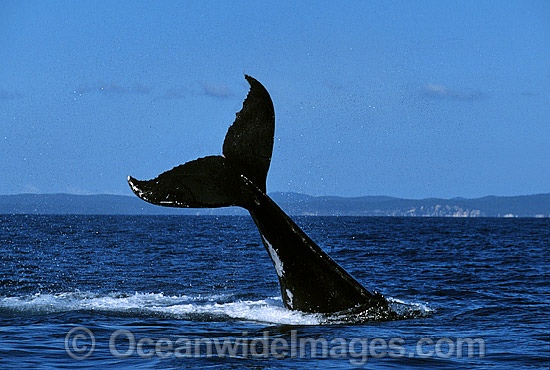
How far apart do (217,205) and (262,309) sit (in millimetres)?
3073

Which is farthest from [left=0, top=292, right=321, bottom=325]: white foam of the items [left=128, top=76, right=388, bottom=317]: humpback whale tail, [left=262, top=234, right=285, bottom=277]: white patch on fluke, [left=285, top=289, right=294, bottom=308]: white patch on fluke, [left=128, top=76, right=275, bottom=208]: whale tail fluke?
[left=128, top=76, right=275, bottom=208]: whale tail fluke

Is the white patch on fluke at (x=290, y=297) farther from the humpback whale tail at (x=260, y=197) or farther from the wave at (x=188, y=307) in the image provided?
the wave at (x=188, y=307)

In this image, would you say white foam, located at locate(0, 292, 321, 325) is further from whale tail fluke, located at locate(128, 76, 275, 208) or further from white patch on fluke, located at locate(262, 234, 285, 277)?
whale tail fluke, located at locate(128, 76, 275, 208)

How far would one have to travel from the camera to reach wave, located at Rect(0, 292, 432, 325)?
10.6m

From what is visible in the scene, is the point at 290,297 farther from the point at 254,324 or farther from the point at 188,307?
the point at 188,307

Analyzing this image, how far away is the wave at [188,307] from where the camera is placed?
1056 centimetres

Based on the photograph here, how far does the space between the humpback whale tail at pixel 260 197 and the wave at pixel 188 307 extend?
0.22 m

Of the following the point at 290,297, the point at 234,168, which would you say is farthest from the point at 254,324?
the point at 234,168

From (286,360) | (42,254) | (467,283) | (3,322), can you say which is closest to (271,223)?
(286,360)

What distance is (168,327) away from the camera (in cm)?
1045

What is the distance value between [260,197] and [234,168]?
0.52 m

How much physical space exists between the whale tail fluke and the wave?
6.41 feet

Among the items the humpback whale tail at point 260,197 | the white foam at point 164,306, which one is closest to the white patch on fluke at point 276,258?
the humpback whale tail at point 260,197

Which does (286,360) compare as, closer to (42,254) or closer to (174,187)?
(174,187)
